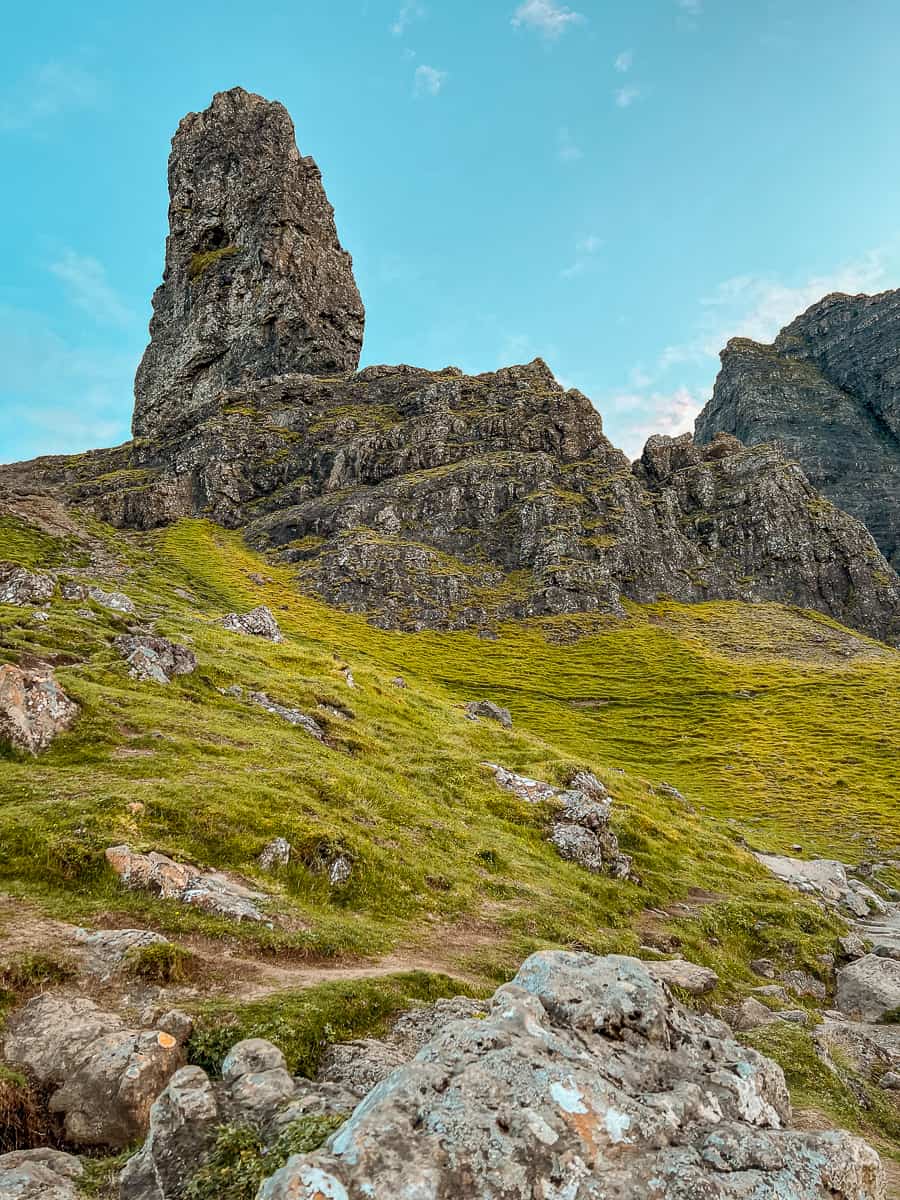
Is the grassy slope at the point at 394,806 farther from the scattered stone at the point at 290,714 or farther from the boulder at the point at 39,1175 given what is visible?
the boulder at the point at 39,1175

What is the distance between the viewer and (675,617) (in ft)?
387

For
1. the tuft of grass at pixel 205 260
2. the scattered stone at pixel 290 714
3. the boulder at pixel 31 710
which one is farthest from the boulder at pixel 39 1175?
the tuft of grass at pixel 205 260

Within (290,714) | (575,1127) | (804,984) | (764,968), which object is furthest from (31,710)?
(804,984)

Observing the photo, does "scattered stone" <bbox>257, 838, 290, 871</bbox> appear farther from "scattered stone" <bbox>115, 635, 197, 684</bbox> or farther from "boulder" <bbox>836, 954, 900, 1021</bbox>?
"boulder" <bbox>836, 954, 900, 1021</bbox>

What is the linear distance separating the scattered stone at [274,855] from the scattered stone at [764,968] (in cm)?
1782

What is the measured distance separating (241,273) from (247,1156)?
197997 mm

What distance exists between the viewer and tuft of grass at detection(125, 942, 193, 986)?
477 inches

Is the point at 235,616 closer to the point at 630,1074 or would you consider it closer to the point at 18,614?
the point at 18,614

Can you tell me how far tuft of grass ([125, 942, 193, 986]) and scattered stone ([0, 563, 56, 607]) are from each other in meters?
35.5

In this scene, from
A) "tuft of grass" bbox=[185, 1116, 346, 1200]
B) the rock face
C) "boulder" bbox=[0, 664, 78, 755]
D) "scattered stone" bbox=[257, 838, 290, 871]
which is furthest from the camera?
the rock face

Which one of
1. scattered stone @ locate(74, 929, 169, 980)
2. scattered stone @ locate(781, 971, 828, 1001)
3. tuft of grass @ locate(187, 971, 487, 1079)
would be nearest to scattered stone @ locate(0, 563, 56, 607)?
scattered stone @ locate(74, 929, 169, 980)

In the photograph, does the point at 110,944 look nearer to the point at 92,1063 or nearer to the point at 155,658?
the point at 92,1063

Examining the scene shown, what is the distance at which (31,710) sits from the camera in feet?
73.2

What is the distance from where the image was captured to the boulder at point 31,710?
70.2 feet
